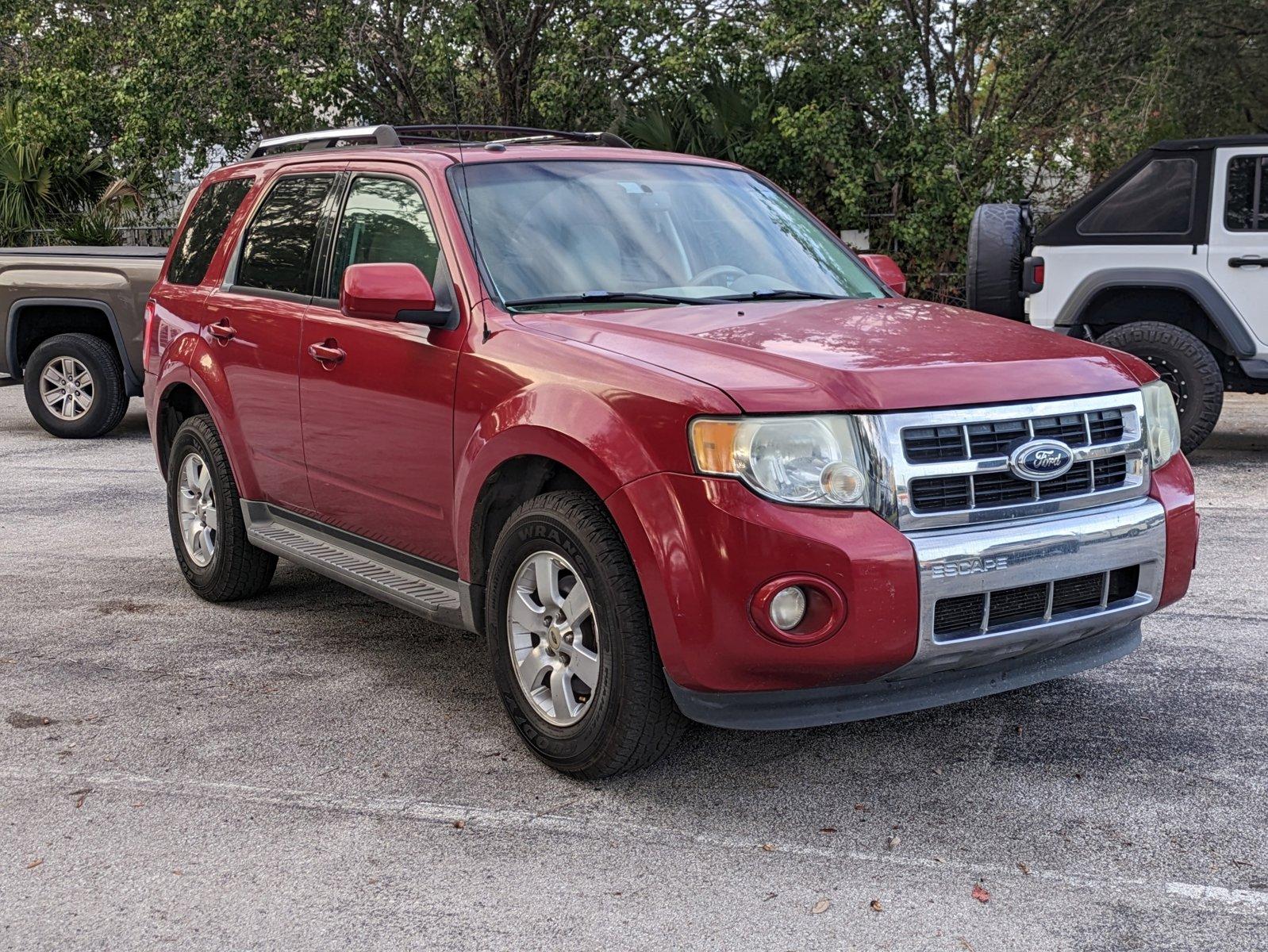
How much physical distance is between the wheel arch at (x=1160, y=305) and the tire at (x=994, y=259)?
0.42 metres

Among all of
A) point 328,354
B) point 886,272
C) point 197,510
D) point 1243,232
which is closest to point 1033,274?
point 1243,232

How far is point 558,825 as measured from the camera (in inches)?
156

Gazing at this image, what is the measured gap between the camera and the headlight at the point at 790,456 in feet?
12.1

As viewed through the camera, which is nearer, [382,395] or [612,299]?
[612,299]

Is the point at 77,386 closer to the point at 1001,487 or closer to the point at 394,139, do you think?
the point at 394,139

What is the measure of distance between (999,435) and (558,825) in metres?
1.56

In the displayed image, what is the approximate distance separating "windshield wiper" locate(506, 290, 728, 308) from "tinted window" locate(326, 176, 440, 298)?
0.40 metres

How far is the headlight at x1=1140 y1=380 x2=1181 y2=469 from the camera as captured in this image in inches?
169

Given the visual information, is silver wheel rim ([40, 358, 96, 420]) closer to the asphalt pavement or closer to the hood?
the asphalt pavement

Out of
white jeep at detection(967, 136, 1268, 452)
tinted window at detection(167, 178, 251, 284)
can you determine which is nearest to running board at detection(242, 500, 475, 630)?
tinted window at detection(167, 178, 251, 284)

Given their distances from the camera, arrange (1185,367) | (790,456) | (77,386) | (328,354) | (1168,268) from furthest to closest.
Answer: (77,386) < (1168,268) < (1185,367) < (328,354) < (790,456)

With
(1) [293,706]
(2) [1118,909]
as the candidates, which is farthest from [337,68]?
(2) [1118,909]

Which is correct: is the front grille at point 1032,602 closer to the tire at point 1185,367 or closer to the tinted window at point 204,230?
the tinted window at point 204,230

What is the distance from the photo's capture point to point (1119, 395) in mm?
4145
